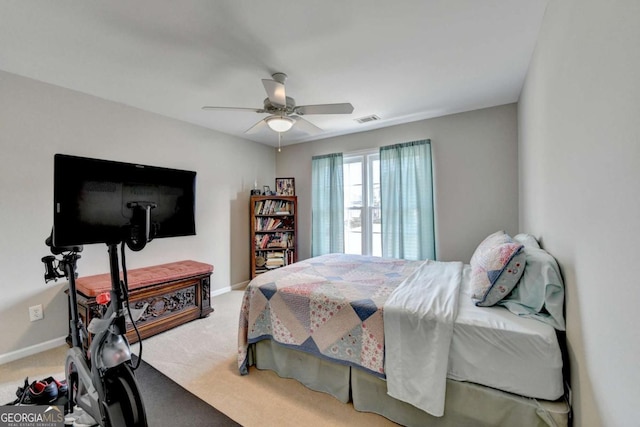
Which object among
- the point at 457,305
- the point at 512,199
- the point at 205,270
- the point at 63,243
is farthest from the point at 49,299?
the point at 512,199

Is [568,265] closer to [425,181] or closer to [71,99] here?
[425,181]

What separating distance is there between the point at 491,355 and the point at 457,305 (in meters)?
0.31

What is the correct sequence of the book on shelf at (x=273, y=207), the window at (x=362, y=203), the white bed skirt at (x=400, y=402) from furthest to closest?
the book on shelf at (x=273, y=207) < the window at (x=362, y=203) < the white bed skirt at (x=400, y=402)

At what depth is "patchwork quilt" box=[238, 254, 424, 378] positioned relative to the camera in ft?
5.30

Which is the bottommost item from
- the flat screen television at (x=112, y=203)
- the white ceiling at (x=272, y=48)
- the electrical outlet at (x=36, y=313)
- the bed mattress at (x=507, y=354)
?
the electrical outlet at (x=36, y=313)

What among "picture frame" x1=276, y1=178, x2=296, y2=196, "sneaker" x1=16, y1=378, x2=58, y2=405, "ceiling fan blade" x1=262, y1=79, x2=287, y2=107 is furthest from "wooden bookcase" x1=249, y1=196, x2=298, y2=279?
"sneaker" x1=16, y1=378, x2=58, y2=405

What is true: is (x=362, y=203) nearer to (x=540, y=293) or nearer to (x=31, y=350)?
(x=540, y=293)

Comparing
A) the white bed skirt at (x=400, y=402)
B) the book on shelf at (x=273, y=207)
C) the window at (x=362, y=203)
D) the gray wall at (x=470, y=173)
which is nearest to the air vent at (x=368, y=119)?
the gray wall at (x=470, y=173)

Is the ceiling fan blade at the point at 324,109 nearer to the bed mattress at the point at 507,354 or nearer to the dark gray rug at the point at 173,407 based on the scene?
the bed mattress at the point at 507,354

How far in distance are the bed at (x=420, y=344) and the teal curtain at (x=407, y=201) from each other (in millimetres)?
1391

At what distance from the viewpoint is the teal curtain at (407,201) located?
11.5 ft

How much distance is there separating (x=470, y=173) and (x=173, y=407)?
3.70 meters

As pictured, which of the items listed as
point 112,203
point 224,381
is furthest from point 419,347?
point 112,203

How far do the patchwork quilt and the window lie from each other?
1696 mm
